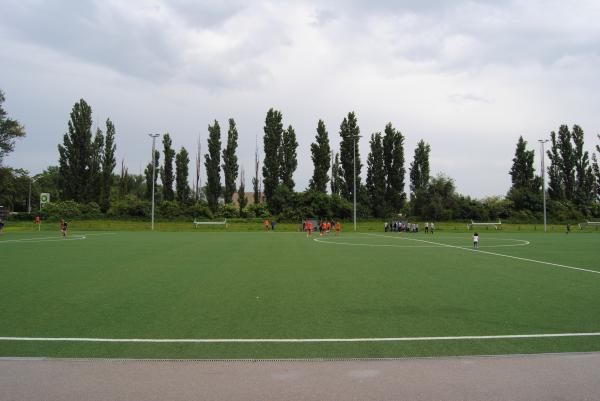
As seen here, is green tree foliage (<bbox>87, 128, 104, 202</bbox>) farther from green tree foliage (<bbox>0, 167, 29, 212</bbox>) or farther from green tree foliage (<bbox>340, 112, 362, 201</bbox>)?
green tree foliage (<bbox>340, 112, 362, 201</bbox>)

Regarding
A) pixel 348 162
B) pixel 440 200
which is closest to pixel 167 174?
pixel 348 162

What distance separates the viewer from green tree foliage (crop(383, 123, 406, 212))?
215 ft

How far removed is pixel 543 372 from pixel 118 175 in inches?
3882

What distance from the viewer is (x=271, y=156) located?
218ft

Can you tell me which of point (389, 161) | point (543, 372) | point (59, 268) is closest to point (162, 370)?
point (543, 372)

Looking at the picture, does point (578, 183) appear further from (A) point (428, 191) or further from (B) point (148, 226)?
(B) point (148, 226)

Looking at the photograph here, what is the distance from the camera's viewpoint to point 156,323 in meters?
6.88

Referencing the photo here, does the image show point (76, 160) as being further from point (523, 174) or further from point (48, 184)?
point (523, 174)

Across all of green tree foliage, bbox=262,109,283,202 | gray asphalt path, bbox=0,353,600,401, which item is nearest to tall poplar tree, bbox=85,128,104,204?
green tree foliage, bbox=262,109,283,202

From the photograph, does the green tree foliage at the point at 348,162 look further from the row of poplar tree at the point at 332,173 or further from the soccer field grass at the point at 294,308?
the soccer field grass at the point at 294,308

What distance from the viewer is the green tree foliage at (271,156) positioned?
2606 inches

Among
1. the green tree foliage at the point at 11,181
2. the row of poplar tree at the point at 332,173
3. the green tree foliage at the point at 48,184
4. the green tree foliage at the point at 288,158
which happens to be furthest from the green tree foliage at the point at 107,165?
the green tree foliage at the point at 288,158

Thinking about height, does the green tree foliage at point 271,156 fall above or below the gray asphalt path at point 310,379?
above

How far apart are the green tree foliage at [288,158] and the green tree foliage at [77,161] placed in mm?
28932
